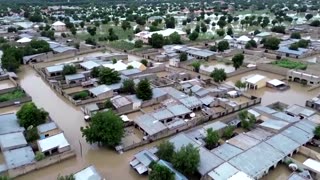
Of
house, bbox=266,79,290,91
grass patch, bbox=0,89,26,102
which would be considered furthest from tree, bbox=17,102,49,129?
house, bbox=266,79,290,91

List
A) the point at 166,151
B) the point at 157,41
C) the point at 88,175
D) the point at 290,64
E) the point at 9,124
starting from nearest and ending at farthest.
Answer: the point at 88,175
the point at 166,151
the point at 9,124
the point at 290,64
the point at 157,41

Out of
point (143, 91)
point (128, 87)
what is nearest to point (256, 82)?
point (143, 91)

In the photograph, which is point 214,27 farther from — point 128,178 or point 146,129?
point 128,178

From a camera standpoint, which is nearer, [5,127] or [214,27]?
[5,127]

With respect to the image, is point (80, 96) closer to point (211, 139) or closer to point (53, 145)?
point (53, 145)

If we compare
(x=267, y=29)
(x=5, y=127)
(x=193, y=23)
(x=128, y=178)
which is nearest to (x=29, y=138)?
(x=5, y=127)

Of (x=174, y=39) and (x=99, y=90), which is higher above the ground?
(x=174, y=39)

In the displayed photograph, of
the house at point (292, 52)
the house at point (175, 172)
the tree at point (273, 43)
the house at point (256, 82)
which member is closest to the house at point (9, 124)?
the house at point (175, 172)

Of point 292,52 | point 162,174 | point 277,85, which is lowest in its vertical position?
point 277,85
